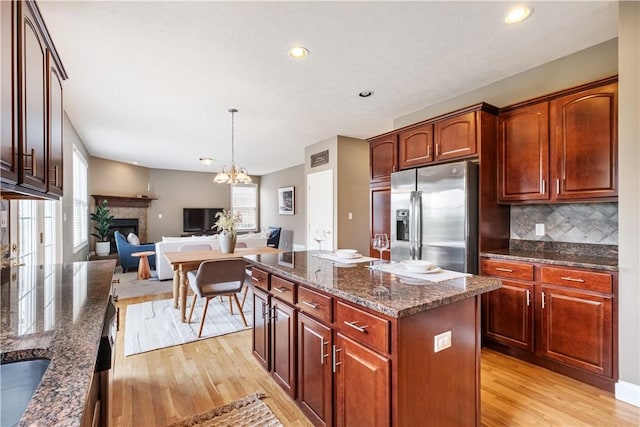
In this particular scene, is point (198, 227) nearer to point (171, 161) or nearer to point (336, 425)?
point (171, 161)

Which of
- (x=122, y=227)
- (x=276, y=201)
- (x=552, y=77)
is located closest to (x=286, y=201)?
(x=276, y=201)

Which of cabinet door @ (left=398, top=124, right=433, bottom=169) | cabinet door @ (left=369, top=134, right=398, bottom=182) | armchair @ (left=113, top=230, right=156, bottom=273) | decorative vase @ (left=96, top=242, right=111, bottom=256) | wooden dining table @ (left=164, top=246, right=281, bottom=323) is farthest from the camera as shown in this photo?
decorative vase @ (left=96, top=242, right=111, bottom=256)

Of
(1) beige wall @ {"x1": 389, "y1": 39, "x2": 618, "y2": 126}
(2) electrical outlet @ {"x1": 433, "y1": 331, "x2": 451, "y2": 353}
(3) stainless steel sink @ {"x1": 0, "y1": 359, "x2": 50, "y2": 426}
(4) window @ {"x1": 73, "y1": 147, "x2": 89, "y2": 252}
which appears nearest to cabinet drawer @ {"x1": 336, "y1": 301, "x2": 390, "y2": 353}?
(2) electrical outlet @ {"x1": 433, "y1": 331, "x2": 451, "y2": 353}

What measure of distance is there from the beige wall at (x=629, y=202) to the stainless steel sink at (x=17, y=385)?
3.10 m

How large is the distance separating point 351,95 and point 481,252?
7.23 feet

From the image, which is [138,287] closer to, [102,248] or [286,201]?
[102,248]

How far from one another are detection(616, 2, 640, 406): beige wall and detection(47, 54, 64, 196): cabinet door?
3.68 metres

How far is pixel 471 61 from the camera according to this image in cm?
279

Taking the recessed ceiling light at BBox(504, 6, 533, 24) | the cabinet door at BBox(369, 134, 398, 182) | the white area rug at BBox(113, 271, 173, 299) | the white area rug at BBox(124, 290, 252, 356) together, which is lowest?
the white area rug at BBox(124, 290, 252, 356)

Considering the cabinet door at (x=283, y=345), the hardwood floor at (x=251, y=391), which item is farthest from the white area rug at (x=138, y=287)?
the cabinet door at (x=283, y=345)

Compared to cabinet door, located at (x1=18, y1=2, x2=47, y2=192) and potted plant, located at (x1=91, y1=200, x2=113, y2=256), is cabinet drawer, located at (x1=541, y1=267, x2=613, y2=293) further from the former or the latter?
potted plant, located at (x1=91, y1=200, x2=113, y2=256)

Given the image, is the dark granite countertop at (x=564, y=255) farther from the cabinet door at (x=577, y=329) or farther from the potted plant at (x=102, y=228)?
the potted plant at (x=102, y=228)

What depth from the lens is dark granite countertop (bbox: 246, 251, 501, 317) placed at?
1.27 meters

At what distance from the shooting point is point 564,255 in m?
2.62
